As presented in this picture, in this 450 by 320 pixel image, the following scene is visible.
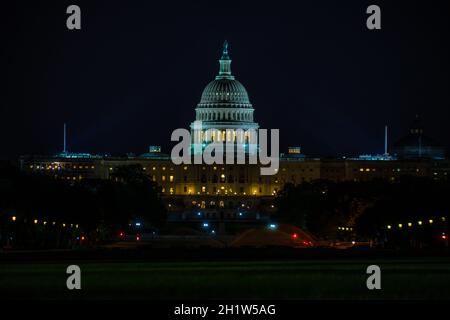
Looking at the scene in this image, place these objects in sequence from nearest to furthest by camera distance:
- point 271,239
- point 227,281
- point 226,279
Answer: point 227,281, point 226,279, point 271,239

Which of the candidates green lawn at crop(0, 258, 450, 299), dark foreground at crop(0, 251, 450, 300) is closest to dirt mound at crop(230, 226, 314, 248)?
dark foreground at crop(0, 251, 450, 300)

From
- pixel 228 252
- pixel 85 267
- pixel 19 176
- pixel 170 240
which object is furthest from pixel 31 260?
pixel 19 176

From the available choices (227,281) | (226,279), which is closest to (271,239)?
(226,279)

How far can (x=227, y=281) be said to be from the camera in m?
63.7

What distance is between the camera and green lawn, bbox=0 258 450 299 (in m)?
59.2

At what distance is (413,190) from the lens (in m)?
133

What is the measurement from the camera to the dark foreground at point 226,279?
59.2 meters

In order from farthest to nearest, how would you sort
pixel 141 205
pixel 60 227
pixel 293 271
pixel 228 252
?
pixel 141 205 < pixel 60 227 < pixel 228 252 < pixel 293 271

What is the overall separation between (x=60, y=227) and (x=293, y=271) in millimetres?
47177

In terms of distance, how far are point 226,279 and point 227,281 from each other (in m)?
0.78

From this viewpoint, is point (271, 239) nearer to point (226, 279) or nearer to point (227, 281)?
point (226, 279)

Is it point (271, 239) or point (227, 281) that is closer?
point (227, 281)

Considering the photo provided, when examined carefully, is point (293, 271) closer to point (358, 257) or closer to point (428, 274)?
point (428, 274)
